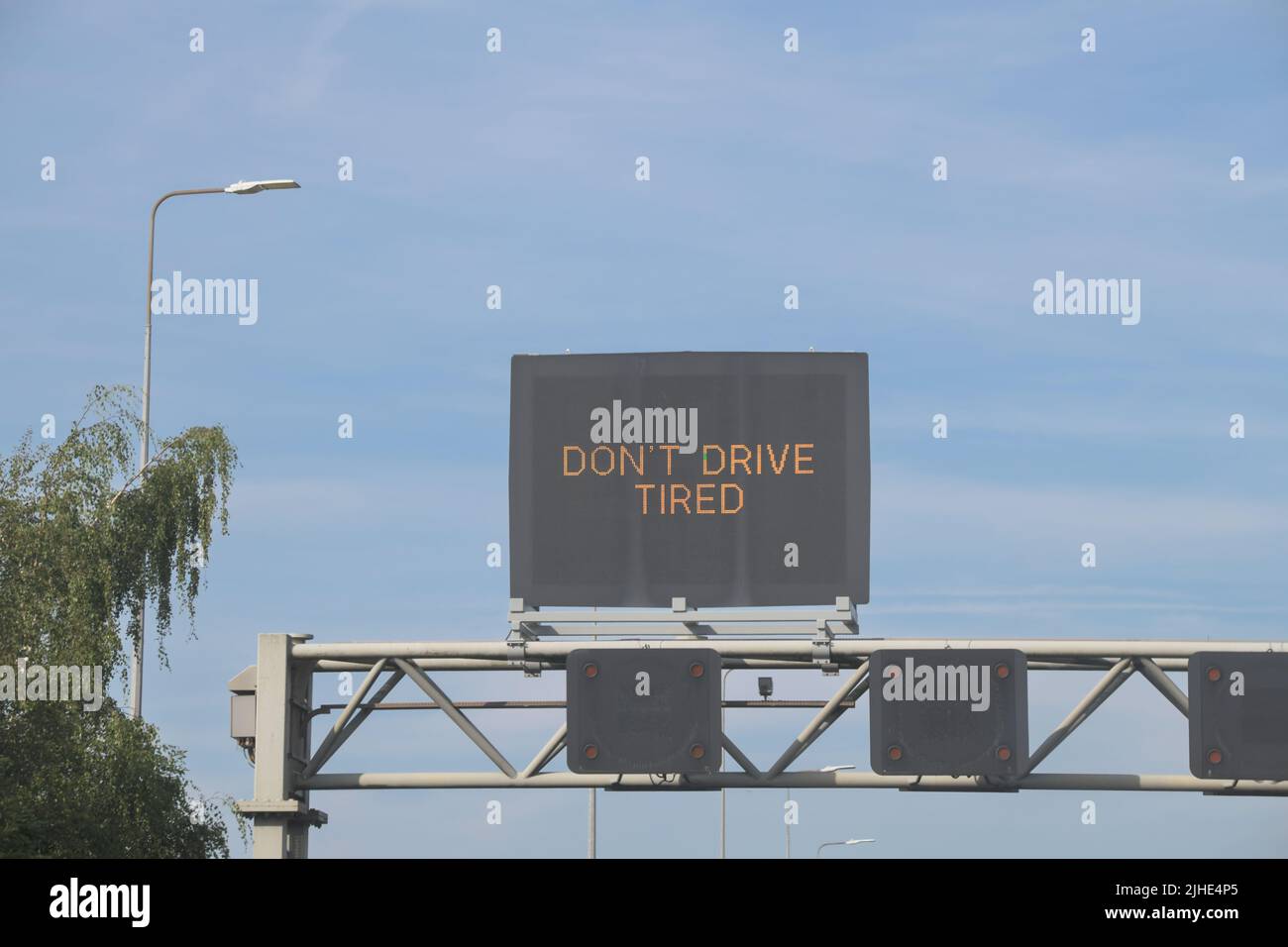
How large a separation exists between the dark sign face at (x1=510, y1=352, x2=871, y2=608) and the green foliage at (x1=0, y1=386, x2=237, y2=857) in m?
10.8

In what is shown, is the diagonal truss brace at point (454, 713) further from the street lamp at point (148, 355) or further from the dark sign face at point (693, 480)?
the street lamp at point (148, 355)

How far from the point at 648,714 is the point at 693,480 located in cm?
274

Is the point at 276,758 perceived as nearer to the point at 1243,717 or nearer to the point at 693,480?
the point at 693,480

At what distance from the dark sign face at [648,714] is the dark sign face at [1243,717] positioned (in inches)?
219

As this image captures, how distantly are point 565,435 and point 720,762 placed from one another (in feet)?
13.7

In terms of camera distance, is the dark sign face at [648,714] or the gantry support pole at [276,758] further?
the gantry support pole at [276,758]

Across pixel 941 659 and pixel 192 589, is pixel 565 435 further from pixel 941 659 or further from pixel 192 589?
pixel 192 589

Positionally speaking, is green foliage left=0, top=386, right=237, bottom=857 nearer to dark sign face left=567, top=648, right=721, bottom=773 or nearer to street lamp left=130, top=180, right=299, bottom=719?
street lamp left=130, top=180, right=299, bottom=719

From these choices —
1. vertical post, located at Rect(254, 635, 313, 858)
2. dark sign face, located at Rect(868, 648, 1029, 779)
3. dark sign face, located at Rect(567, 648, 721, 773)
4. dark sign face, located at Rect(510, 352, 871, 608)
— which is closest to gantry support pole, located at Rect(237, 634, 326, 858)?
vertical post, located at Rect(254, 635, 313, 858)

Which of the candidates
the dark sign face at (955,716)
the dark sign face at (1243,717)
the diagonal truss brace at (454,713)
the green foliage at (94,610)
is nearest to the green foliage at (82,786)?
the green foliage at (94,610)

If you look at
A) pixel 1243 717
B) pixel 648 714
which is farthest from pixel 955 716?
pixel 648 714

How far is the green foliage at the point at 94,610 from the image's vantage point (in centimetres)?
3078

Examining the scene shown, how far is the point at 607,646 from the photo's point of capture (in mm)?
22531
